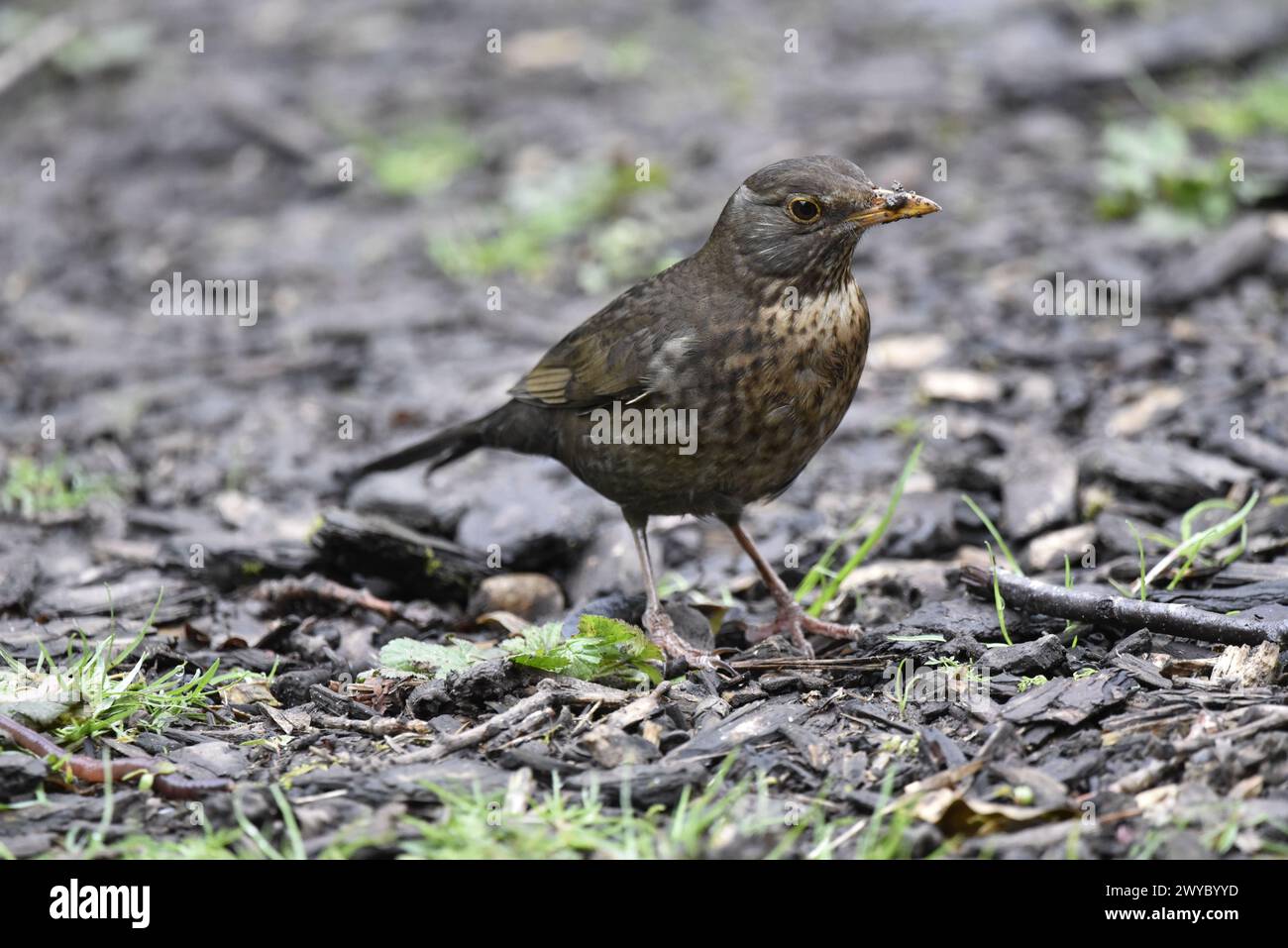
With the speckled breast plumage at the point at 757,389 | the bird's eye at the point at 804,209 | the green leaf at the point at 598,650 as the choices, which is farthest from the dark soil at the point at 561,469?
the bird's eye at the point at 804,209

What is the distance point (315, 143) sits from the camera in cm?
1071

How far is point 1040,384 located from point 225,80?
7371 millimetres

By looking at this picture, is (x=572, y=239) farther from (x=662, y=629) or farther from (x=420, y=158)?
(x=662, y=629)

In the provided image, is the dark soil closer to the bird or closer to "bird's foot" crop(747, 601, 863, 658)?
"bird's foot" crop(747, 601, 863, 658)

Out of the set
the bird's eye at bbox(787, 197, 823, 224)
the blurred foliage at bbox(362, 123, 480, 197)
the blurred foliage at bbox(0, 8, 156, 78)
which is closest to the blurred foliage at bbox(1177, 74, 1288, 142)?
the blurred foliage at bbox(362, 123, 480, 197)

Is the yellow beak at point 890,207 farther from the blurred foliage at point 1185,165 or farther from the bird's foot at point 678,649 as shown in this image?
the blurred foliage at point 1185,165

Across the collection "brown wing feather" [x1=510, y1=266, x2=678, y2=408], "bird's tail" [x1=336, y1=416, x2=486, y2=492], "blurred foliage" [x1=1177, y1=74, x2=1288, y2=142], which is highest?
"blurred foliage" [x1=1177, y1=74, x2=1288, y2=142]

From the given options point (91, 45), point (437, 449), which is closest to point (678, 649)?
point (437, 449)

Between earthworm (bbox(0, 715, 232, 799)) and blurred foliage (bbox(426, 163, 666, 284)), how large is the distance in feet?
17.5

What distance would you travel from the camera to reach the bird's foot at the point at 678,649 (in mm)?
4609

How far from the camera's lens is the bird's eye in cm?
485

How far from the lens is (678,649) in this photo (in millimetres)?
4805
